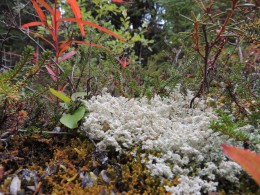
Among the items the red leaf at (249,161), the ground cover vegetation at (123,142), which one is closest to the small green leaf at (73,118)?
the ground cover vegetation at (123,142)

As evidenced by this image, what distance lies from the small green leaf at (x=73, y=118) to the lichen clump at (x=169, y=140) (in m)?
0.04

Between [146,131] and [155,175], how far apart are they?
0.25 meters

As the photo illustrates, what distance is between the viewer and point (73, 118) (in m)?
1.31

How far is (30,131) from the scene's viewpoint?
125cm

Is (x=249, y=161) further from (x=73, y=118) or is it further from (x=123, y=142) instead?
(x=73, y=118)

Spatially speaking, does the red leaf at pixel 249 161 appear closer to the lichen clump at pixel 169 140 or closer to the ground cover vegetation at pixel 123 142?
the ground cover vegetation at pixel 123 142

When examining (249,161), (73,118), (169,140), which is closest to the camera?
(249,161)

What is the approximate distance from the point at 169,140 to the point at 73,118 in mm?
453

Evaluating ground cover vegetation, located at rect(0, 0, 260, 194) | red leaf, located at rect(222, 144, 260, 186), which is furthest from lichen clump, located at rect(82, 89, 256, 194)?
red leaf, located at rect(222, 144, 260, 186)

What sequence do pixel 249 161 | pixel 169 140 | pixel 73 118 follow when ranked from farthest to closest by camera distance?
pixel 73 118 → pixel 169 140 → pixel 249 161

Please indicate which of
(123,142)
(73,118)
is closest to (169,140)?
(123,142)

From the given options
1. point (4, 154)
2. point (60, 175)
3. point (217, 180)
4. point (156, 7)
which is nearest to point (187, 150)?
→ point (217, 180)

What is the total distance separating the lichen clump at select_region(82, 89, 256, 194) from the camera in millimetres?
1023

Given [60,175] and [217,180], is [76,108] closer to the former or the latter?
[60,175]
